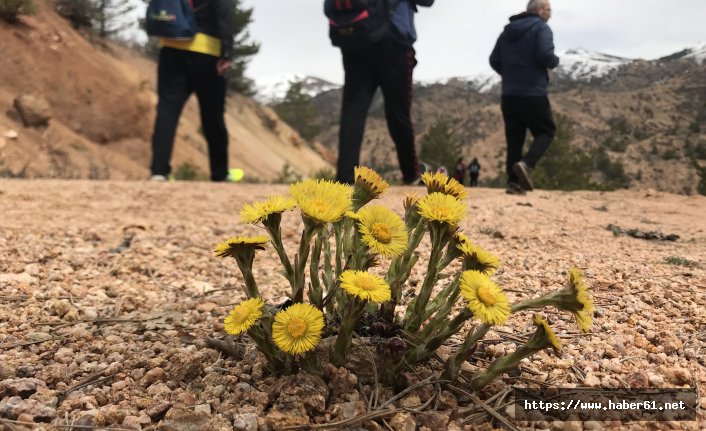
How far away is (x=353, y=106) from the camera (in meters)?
4.05

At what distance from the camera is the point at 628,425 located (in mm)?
876

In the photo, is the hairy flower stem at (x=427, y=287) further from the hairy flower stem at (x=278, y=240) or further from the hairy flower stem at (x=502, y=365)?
the hairy flower stem at (x=278, y=240)

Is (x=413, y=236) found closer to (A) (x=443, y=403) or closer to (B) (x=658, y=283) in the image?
(A) (x=443, y=403)

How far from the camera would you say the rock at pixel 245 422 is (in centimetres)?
85

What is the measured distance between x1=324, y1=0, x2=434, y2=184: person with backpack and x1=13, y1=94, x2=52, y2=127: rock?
727 centimetres

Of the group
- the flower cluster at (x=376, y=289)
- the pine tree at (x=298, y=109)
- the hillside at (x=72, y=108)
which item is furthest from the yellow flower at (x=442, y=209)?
the pine tree at (x=298, y=109)

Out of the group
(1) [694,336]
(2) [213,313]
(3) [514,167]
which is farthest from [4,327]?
(3) [514,167]

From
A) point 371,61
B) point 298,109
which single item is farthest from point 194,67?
point 298,109

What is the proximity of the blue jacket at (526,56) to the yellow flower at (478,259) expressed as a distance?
157 inches

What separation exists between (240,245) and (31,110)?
31.7 ft

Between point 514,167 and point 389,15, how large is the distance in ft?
6.25

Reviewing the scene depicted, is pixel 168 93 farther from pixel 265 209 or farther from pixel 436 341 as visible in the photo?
pixel 436 341

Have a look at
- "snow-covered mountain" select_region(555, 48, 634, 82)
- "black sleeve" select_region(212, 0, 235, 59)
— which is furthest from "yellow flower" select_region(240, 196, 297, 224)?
"snow-covered mountain" select_region(555, 48, 634, 82)

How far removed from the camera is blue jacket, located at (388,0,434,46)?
3781mm
